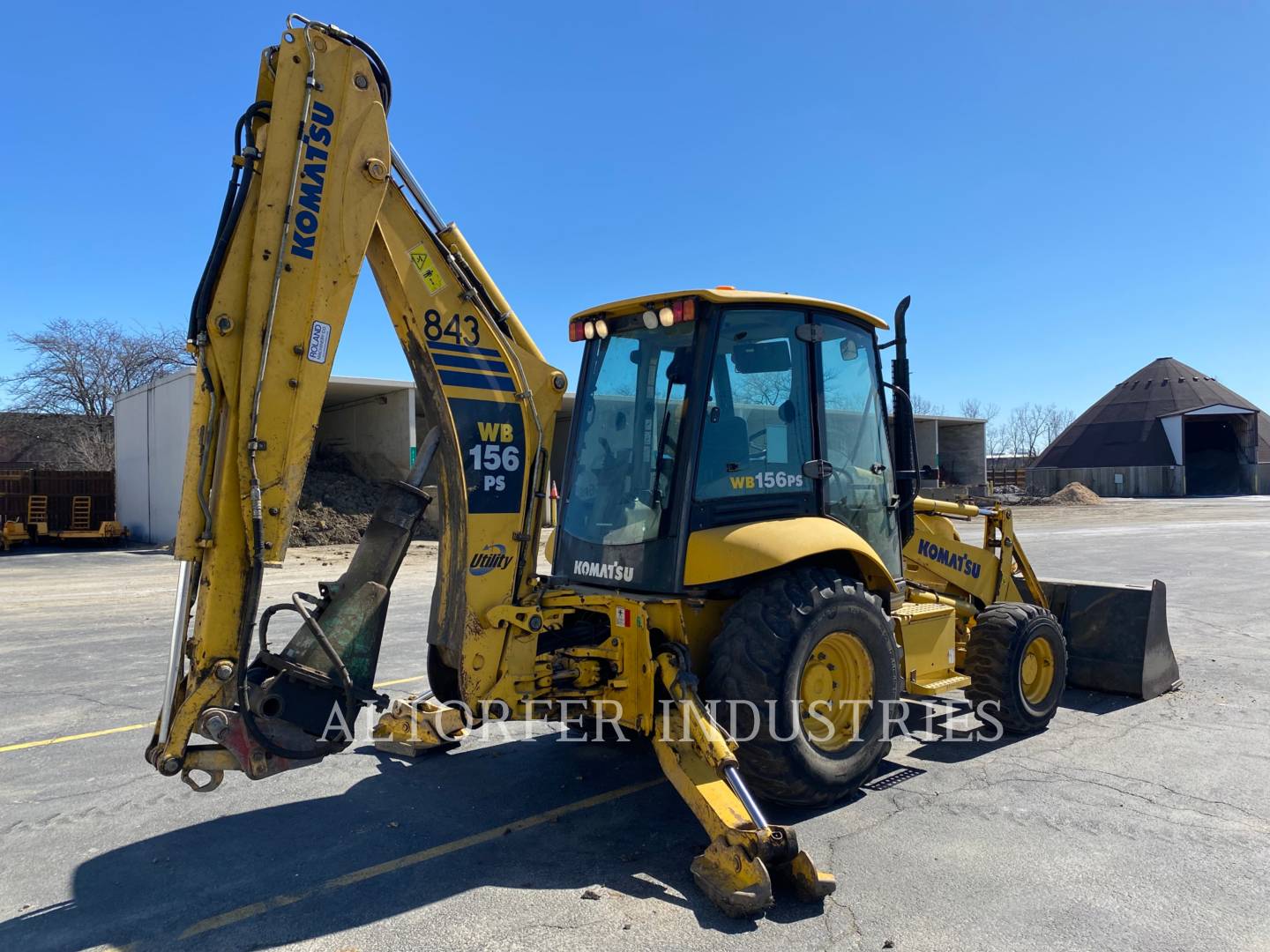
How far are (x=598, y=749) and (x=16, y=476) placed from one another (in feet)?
89.1

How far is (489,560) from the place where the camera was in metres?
4.37

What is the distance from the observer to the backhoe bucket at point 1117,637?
6793 millimetres

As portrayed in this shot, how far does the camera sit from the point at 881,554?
5238 millimetres

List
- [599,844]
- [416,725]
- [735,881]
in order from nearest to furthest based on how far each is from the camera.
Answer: [735,881] → [599,844] → [416,725]

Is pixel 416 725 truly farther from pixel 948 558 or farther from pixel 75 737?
pixel 948 558

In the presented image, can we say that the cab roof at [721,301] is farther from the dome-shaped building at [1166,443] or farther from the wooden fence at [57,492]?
the dome-shaped building at [1166,443]

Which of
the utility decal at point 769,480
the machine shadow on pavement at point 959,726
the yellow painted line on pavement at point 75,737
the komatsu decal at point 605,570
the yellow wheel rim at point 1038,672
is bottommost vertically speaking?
the machine shadow on pavement at point 959,726

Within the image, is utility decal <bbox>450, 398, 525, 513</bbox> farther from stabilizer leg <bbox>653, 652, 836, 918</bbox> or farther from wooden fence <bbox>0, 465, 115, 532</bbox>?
wooden fence <bbox>0, 465, 115, 532</bbox>

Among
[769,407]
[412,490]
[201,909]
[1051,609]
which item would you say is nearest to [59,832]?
[201,909]

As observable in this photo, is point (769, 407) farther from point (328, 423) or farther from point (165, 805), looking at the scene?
point (328, 423)

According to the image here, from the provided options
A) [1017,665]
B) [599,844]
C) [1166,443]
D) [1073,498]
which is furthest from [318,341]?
[1166,443]

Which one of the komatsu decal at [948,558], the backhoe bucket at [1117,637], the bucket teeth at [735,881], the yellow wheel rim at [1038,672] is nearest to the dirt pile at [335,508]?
the komatsu decal at [948,558]

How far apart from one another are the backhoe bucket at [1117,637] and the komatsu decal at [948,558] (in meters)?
1.00

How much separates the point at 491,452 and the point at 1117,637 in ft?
17.4
